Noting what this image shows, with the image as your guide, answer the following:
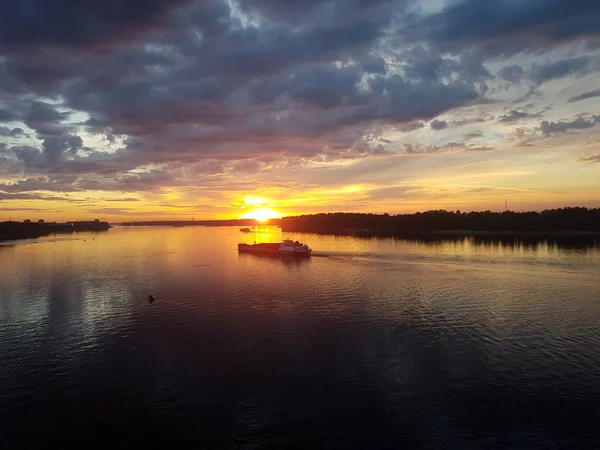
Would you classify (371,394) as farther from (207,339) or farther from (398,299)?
(398,299)

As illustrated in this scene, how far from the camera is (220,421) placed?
27344 mm

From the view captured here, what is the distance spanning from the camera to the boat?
134m

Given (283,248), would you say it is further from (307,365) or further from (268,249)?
(307,365)

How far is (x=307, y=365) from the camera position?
3656cm

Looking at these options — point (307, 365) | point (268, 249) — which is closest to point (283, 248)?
point (268, 249)

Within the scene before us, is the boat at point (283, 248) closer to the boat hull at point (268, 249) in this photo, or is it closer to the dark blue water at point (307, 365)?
the boat hull at point (268, 249)

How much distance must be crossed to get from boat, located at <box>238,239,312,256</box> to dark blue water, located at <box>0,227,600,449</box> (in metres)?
57.6

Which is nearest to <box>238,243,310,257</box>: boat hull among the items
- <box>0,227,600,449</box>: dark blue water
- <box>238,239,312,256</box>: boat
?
<box>238,239,312,256</box>: boat

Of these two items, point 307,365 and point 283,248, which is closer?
point 307,365

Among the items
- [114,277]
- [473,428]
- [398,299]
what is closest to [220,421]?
[473,428]

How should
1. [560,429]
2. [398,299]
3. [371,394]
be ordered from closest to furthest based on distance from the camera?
1. [560,429]
2. [371,394]
3. [398,299]

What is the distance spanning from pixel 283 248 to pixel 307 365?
104m

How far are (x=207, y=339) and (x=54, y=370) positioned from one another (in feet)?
46.7

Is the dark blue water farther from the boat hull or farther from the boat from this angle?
the boat hull
